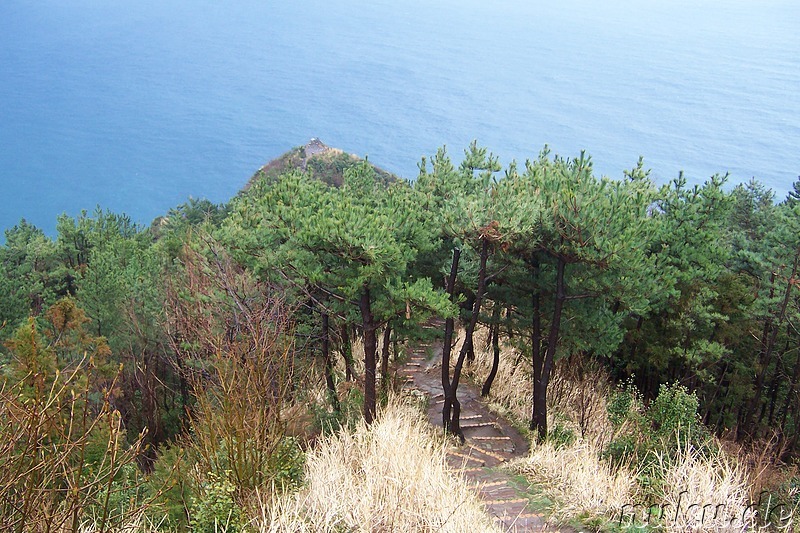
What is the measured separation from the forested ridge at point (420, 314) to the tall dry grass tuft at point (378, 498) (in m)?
0.27

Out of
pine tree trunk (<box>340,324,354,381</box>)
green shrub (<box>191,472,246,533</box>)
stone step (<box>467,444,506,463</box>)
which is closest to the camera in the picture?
green shrub (<box>191,472,246,533</box>)

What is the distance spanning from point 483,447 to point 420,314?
8.79ft

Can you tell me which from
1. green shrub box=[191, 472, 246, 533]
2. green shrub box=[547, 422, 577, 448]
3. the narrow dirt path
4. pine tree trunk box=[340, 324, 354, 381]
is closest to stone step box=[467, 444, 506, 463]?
the narrow dirt path

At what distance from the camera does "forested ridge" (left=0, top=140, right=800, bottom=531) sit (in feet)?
16.9

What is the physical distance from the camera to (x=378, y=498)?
16.8ft

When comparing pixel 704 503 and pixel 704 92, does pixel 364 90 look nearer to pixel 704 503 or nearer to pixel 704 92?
Answer: pixel 704 92

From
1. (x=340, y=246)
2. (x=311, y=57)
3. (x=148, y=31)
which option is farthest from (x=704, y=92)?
(x=148, y=31)

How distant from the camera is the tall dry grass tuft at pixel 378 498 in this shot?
490 cm

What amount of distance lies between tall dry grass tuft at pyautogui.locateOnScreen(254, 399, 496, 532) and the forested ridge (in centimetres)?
27

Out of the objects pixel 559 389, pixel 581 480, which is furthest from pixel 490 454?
pixel 559 389

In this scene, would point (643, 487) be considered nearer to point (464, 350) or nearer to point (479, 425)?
point (464, 350)

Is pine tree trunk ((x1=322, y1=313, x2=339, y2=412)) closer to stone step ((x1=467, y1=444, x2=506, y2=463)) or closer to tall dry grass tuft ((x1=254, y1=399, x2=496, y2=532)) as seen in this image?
stone step ((x1=467, y1=444, x2=506, y2=463))

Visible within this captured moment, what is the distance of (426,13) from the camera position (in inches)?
6417

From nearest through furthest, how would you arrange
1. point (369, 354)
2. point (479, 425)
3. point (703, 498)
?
point (703, 498)
point (369, 354)
point (479, 425)
